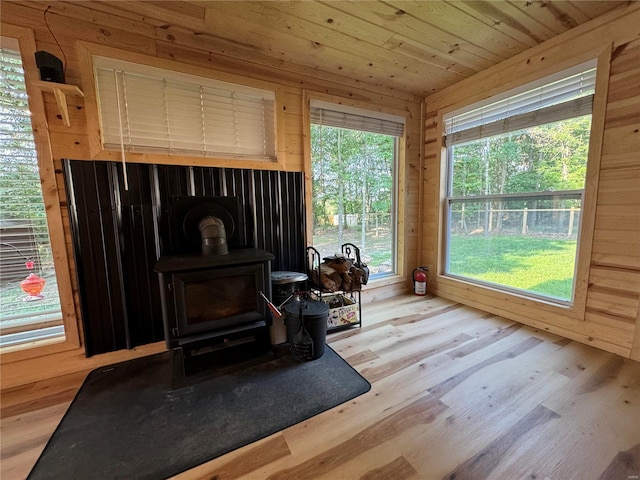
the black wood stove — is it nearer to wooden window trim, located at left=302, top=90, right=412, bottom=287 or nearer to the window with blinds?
the window with blinds

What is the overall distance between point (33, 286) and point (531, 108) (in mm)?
4012

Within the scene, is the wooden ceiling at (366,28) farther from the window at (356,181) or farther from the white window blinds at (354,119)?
the window at (356,181)

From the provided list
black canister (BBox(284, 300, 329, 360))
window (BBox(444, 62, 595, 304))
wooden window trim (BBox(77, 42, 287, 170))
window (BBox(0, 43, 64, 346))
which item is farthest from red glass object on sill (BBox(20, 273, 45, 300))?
window (BBox(444, 62, 595, 304))

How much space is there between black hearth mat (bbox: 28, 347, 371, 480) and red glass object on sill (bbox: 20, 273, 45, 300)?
2.13ft

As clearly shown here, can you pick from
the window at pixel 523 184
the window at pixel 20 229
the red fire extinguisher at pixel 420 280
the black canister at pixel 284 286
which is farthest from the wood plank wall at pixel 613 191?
the window at pixel 20 229

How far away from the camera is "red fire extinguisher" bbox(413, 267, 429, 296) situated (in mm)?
3195

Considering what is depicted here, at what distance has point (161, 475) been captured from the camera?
3.70ft

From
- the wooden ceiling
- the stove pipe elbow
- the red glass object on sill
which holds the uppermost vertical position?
the wooden ceiling

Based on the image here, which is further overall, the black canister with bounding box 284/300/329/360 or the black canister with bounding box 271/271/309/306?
the black canister with bounding box 271/271/309/306

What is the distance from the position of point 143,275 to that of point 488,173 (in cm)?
321

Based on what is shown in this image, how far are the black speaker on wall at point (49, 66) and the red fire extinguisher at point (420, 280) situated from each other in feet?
11.3

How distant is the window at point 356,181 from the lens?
8.91ft

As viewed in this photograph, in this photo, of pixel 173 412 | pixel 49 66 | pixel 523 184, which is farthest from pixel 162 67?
pixel 523 184

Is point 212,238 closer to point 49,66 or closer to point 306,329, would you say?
point 306,329
